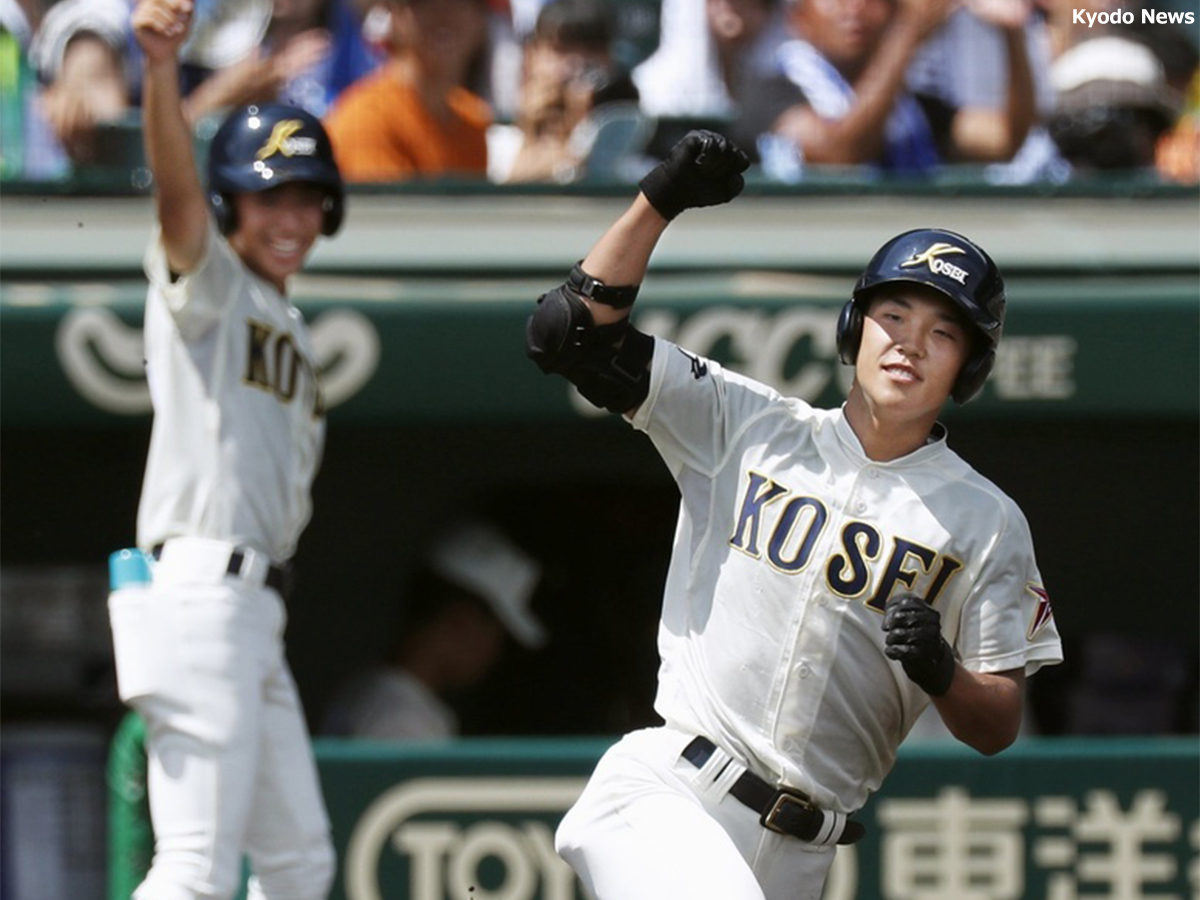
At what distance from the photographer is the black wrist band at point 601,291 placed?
3.66 meters

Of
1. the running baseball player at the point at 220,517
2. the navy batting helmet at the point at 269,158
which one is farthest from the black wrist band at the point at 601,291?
the navy batting helmet at the point at 269,158

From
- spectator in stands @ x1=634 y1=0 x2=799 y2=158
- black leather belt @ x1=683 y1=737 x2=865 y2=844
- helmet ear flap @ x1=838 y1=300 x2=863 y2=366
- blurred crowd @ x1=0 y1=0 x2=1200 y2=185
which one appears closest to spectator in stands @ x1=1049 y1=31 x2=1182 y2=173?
blurred crowd @ x1=0 y1=0 x2=1200 y2=185

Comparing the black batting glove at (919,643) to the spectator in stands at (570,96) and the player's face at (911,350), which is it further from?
the spectator in stands at (570,96)

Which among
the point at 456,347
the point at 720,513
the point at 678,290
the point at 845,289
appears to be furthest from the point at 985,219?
the point at 720,513

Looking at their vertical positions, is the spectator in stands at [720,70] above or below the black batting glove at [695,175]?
above

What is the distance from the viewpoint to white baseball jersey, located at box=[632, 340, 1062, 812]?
12.2 ft

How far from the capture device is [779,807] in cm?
371

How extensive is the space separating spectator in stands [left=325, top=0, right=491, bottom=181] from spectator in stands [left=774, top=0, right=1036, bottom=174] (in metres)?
0.98

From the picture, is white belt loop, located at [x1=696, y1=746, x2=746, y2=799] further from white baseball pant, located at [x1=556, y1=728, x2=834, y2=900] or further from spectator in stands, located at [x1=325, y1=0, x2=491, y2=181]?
spectator in stands, located at [x1=325, y1=0, x2=491, y2=181]

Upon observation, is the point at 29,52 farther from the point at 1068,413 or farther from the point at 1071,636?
the point at 1071,636

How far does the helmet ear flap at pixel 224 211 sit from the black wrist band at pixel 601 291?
152cm

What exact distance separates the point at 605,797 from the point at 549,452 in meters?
3.53

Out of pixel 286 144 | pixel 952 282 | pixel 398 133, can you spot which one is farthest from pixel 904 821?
pixel 952 282

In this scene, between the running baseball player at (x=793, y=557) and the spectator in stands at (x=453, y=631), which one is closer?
the running baseball player at (x=793, y=557)
